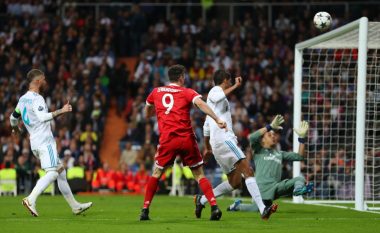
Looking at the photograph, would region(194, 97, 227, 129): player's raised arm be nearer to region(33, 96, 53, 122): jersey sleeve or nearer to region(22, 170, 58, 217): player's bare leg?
region(33, 96, 53, 122): jersey sleeve

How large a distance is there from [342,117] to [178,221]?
38.2ft

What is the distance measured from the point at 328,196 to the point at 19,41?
14077 mm

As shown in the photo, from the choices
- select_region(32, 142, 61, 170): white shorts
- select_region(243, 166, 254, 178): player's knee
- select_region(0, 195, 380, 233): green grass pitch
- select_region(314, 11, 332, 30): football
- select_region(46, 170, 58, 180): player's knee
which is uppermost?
select_region(314, 11, 332, 30): football

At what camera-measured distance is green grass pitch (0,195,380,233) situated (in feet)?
41.3

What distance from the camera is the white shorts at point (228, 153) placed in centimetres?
1495

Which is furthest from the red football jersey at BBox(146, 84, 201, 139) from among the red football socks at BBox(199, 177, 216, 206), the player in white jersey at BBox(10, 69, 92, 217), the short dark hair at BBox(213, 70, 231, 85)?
the player in white jersey at BBox(10, 69, 92, 217)

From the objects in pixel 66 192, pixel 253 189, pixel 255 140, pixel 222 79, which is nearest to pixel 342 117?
pixel 255 140

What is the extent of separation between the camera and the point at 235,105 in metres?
30.2

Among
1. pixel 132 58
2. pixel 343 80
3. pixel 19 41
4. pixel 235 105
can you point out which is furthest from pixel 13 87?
pixel 343 80

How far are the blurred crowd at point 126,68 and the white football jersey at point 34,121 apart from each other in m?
12.2

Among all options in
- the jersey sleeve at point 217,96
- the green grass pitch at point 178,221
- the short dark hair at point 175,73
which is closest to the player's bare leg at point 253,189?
the green grass pitch at point 178,221

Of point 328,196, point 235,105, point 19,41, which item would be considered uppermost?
point 19,41

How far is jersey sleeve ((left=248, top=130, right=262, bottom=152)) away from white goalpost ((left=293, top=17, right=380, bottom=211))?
1.80 metres

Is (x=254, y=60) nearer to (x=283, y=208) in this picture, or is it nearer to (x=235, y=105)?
(x=235, y=105)
